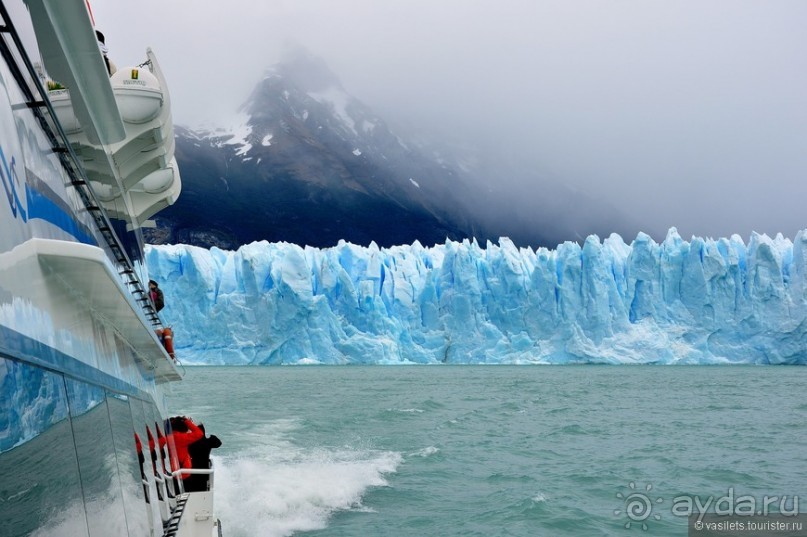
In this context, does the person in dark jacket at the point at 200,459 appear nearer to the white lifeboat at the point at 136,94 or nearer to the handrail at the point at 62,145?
the handrail at the point at 62,145

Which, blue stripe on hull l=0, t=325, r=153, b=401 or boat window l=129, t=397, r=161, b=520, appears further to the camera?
boat window l=129, t=397, r=161, b=520

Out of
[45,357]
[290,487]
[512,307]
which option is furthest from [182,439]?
[512,307]

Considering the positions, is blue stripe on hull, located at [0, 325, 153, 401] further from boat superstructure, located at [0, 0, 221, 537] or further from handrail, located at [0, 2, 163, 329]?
handrail, located at [0, 2, 163, 329]

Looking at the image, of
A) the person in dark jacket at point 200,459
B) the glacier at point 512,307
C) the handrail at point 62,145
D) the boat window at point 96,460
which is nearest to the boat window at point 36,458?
the boat window at point 96,460

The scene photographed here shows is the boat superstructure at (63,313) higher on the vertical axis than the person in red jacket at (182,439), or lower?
higher

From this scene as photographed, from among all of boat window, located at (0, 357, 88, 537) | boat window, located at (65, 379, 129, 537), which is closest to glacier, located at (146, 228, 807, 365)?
boat window, located at (65, 379, 129, 537)

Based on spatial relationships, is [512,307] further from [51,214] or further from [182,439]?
[51,214]

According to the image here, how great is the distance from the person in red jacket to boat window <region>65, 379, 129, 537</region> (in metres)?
3.58

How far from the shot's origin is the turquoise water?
9992 mm

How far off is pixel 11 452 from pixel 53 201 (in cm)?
113

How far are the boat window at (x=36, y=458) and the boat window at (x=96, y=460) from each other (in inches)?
5.3

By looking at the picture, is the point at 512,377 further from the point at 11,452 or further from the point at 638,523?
the point at 11,452

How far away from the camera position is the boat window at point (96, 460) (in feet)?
8.60

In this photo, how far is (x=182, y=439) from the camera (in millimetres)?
7227
